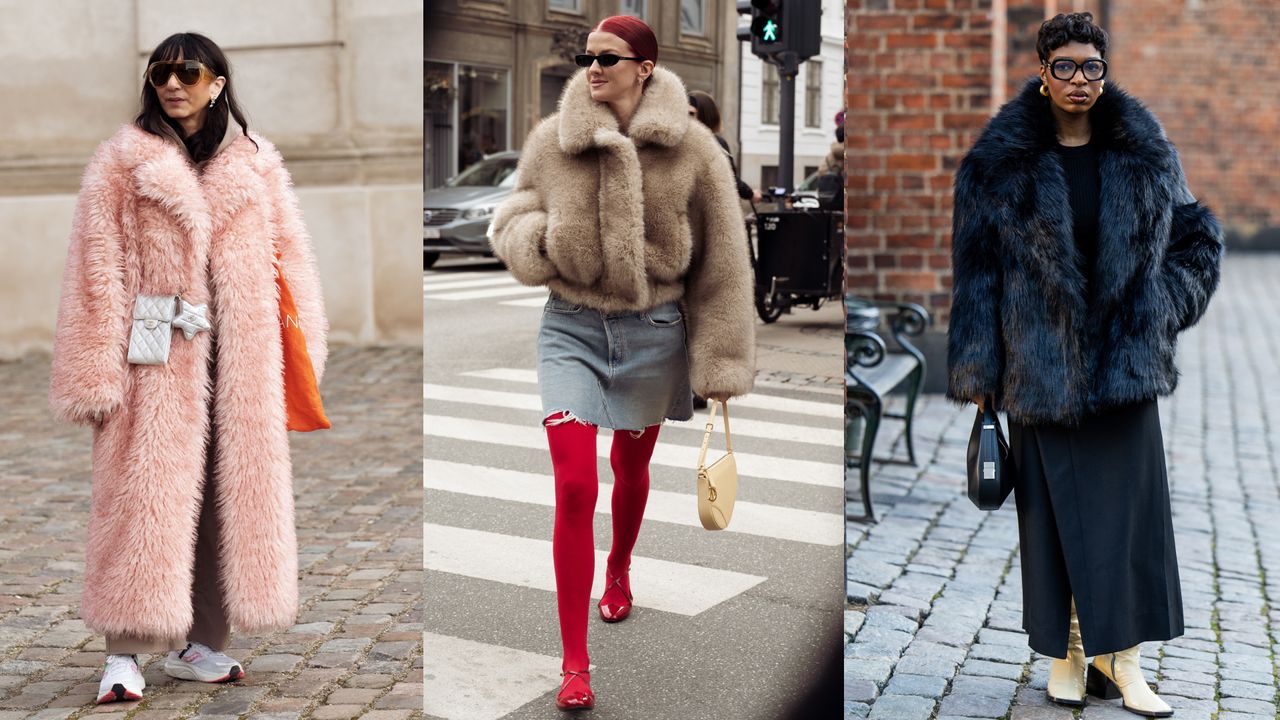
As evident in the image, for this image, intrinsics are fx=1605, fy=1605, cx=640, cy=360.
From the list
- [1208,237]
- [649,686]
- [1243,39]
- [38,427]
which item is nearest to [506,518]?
[649,686]

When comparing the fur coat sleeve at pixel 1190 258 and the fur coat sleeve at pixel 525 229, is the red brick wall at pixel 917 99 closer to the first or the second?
the fur coat sleeve at pixel 1190 258

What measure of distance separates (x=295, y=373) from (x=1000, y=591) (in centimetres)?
272

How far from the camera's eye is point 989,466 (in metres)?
4.40

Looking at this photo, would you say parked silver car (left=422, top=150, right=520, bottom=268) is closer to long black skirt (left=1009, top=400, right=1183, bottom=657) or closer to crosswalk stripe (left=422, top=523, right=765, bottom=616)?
crosswalk stripe (left=422, top=523, right=765, bottom=616)

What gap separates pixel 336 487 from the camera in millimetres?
7598

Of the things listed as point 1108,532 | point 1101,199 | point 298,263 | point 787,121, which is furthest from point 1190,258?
point 298,263

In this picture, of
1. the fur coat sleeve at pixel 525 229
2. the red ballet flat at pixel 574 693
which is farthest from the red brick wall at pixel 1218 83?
the red ballet flat at pixel 574 693

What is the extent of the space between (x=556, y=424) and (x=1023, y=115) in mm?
1592

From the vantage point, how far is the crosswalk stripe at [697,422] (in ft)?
12.4

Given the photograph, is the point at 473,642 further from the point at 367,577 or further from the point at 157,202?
the point at 367,577

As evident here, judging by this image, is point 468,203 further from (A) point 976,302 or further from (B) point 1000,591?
(B) point 1000,591

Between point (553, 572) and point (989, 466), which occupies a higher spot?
point (989, 466)

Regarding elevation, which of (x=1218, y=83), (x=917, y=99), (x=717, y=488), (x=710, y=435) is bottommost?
(x=717, y=488)

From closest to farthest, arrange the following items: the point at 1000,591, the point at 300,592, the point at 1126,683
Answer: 1. the point at 1126,683
2. the point at 300,592
3. the point at 1000,591
